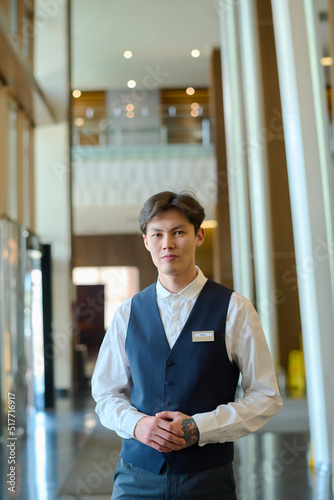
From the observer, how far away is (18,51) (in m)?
6.53

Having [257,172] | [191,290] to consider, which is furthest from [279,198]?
[191,290]

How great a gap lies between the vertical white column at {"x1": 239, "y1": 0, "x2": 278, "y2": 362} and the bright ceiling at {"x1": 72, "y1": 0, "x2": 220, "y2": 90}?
1.46 metres

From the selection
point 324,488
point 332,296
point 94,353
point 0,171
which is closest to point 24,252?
point 0,171

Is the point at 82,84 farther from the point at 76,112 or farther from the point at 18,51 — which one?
the point at 18,51

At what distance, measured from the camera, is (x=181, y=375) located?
1.37m

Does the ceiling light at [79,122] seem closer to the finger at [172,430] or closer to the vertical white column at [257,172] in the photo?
the vertical white column at [257,172]

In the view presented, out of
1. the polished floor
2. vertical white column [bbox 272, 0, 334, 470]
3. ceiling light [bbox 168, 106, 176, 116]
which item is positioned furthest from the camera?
ceiling light [bbox 168, 106, 176, 116]

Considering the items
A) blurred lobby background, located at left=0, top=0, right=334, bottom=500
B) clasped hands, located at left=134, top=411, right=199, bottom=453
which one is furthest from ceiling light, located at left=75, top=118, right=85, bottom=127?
clasped hands, located at left=134, top=411, right=199, bottom=453

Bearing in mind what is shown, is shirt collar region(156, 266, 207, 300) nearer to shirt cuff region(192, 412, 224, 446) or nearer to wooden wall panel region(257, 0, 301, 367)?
shirt cuff region(192, 412, 224, 446)

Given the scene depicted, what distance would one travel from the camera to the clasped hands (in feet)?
4.19

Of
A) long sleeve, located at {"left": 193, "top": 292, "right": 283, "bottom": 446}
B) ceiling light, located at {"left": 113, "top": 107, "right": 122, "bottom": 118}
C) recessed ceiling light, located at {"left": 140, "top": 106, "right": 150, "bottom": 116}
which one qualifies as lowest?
long sleeve, located at {"left": 193, "top": 292, "right": 283, "bottom": 446}

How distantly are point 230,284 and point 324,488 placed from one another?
8.39ft

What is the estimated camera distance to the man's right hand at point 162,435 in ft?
4.18

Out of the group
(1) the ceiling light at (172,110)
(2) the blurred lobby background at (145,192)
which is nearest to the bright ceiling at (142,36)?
(2) the blurred lobby background at (145,192)
